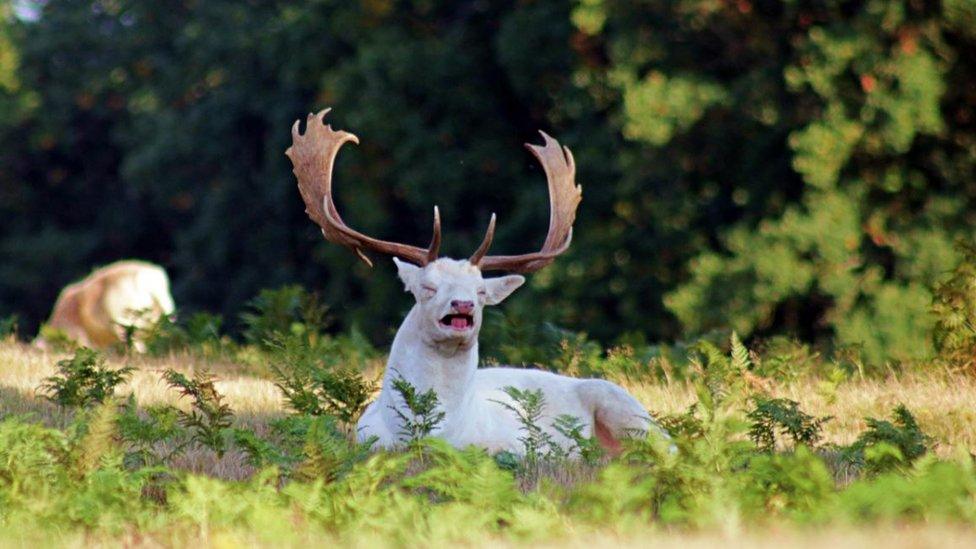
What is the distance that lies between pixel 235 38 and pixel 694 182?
45.6 ft

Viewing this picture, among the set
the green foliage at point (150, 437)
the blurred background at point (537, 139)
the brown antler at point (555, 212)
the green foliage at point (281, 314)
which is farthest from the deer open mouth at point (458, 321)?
the blurred background at point (537, 139)

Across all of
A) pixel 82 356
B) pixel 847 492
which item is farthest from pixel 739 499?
pixel 82 356

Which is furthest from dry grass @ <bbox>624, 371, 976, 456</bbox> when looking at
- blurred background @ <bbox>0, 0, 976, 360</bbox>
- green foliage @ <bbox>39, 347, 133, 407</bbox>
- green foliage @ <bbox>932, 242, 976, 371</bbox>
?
green foliage @ <bbox>39, 347, 133, 407</bbox>

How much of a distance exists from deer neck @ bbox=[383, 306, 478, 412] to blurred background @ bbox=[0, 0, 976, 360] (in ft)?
18.1

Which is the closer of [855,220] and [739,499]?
[739,499]

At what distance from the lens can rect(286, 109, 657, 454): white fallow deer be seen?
1046 cm

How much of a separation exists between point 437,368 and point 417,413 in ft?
2.41

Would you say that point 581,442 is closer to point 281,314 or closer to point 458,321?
point 458,321

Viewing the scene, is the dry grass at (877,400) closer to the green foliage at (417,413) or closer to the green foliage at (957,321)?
the green foliage at (957,321)

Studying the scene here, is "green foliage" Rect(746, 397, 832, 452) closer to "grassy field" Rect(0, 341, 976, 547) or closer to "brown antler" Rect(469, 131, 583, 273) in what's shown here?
"grassy field" Rect(0, 341, 976, 547)

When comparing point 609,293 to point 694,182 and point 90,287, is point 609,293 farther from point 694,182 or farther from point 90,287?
point 90,287

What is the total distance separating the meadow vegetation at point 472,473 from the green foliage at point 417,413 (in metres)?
0.01

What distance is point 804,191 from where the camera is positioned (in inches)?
957

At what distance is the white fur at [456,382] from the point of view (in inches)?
412
